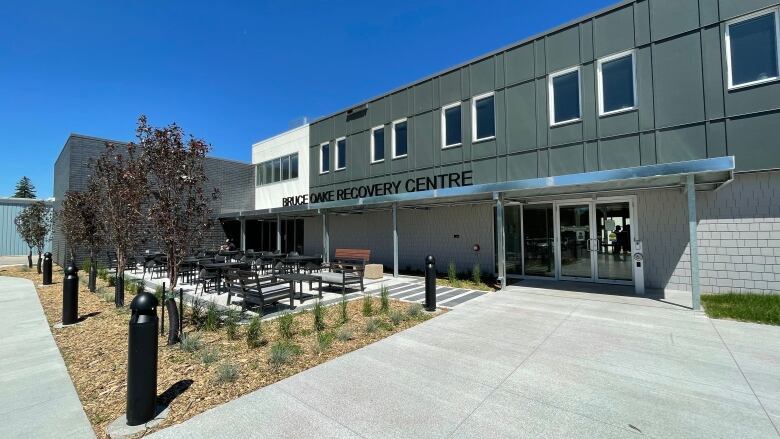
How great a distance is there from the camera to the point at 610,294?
9.27 metres

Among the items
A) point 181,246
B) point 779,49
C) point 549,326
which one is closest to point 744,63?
point 779,49

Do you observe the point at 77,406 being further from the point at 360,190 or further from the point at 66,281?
the point at 360,190

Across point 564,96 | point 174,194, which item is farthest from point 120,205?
point 564,96

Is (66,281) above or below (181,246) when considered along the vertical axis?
below

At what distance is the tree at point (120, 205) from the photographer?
721 centimetres

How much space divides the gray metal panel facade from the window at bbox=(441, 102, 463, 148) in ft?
0.88

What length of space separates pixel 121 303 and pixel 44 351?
132 inches

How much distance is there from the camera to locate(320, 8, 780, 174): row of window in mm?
8422

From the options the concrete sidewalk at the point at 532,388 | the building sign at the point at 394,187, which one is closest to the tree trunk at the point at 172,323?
the concrete sidewalk at the point at 532,388

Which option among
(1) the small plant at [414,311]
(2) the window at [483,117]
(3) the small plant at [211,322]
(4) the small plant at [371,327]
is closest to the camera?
(4) the small plant at [371,327]

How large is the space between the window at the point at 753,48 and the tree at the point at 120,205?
13776 mm

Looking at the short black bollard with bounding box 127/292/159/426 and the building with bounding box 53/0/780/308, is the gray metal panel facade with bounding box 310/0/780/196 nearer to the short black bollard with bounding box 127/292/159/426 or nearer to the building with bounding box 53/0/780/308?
the building with bounding box 53/0/780/308

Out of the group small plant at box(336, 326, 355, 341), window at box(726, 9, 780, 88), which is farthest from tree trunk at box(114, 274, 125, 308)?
window at box(726, 9, 780, 88)

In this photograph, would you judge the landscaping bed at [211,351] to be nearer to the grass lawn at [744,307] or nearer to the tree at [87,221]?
the tree at [87,221]
